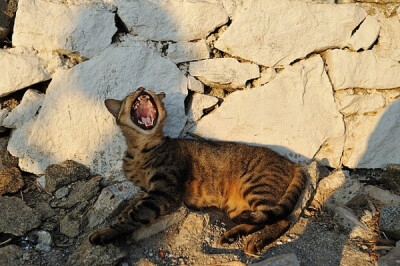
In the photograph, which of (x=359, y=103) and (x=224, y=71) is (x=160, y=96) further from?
(x=359, y=103)

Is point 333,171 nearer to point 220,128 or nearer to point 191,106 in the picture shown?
point 220,128

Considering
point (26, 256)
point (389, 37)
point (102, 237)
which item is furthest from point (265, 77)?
point (26, 256)

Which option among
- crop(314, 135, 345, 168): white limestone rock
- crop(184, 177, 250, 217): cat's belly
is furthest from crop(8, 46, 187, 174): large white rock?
crop(314, 135, 345, 168): white limestone rock

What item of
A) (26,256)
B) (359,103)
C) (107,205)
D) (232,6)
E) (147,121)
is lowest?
(26,256)

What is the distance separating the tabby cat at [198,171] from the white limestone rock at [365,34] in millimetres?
1529

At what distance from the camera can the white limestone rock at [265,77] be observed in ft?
14.9

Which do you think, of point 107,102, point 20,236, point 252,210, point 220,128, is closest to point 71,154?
point 107,102

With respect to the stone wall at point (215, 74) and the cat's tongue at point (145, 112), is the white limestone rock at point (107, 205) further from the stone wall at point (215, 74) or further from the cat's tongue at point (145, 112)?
the cat's tongue at point (145, 112)

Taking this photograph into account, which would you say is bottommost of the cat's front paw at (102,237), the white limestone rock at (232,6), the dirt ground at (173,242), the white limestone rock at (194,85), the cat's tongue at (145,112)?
the dirt ground at (173,242)

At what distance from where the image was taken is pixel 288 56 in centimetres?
452

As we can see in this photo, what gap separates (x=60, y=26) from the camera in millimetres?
3998

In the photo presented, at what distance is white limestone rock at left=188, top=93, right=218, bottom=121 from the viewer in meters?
4.51

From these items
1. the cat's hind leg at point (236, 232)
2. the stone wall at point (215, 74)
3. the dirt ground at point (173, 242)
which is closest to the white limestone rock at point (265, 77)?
the stone wall at point (215, 74)

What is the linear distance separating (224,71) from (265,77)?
492 mm
